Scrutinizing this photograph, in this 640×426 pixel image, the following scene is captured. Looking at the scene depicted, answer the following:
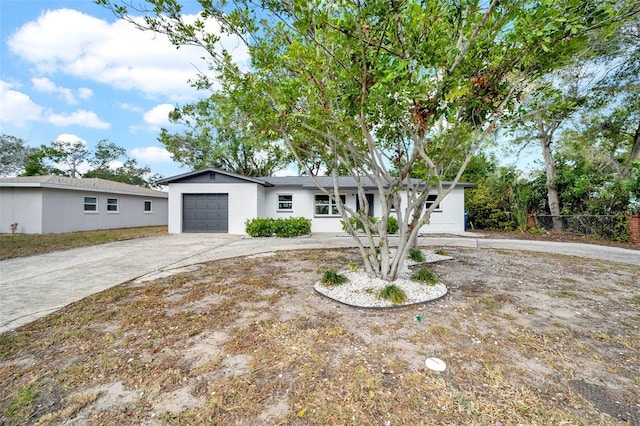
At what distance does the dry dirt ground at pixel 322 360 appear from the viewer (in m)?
1.78

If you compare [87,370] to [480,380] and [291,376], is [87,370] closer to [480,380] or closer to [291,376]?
[291,376]

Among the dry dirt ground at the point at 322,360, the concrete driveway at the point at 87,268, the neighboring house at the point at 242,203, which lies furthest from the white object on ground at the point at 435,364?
the neighboring house at the point at 242,203

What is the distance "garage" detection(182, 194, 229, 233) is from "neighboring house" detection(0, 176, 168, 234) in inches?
241

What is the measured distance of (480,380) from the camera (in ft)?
6.78

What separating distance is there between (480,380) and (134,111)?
18.2 metres

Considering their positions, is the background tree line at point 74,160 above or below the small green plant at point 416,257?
above

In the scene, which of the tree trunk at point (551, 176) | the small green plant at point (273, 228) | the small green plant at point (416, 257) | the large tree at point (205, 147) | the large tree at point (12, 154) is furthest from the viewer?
the large tree at point (12, 154)

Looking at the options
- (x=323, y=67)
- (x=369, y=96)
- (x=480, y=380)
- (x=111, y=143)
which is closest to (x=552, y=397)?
(x=480, y=380)

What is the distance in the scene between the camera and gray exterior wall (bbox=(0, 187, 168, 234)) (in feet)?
42.0

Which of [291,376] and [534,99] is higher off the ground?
[534,99]

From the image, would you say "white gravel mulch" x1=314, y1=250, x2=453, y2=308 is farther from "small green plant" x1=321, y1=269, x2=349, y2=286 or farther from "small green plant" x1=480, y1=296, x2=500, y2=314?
"small green plant" x1=480, y1=296, x2=500, y2=314

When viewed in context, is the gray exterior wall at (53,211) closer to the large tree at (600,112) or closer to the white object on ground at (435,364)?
the white object on ground at (435,364)

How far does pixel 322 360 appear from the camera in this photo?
2.33 meters

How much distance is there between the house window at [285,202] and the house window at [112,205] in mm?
10579
